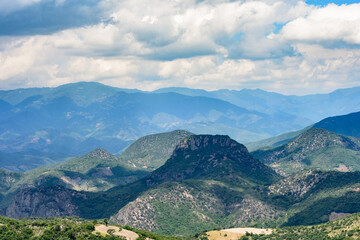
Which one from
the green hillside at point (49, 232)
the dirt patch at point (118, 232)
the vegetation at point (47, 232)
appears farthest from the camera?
the dirt patch at point (118, 232)

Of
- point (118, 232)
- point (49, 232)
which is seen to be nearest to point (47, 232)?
point (49, 232)

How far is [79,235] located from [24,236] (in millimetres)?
20294

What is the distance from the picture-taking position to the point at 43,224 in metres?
178

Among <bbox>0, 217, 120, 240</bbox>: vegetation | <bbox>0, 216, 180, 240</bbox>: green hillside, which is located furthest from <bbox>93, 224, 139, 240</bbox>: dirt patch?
<bbox>0, 217, 120, 240</bbox>: vegetation

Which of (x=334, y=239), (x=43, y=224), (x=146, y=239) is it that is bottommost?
(x=334, y=239)

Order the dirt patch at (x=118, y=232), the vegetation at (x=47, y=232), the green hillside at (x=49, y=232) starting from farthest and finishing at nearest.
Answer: the dirt patch at (x=118, y=232)
the green hillside at (x=49, y=232)
the vegetation at (x=47, y=232)

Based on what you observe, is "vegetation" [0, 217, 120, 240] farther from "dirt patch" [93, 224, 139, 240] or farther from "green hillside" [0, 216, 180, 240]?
"dirt patch" [93, 224, 139, 240]

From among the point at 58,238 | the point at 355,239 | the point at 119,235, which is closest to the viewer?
the point at 58,238

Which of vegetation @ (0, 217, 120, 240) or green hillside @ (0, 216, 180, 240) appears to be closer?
vegetation @ (0, 217, 120, 240)

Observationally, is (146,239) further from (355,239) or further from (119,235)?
(355,239)

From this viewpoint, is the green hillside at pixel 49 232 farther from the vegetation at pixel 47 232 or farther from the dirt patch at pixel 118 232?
the dirt patch at pixel 118 232

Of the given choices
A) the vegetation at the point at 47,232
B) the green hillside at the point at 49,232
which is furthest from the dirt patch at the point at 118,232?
the vegetation at the point at 47,232

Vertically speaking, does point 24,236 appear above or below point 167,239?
above

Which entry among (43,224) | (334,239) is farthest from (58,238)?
(334,239)
